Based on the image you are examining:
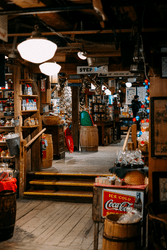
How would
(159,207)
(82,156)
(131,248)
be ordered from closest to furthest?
(131,248)
(159,207)
(82,156)

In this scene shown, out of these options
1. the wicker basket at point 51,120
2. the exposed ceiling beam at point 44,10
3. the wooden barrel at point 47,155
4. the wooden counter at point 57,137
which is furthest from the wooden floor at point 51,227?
the exposed ceiling beam at point 44,10

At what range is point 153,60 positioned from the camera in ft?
13.8

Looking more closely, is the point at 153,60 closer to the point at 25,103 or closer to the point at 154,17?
the point at 154,17

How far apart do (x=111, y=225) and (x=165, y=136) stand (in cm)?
160

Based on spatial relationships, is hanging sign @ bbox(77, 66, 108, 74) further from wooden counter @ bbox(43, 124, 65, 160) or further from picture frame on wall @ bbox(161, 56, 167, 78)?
picture frame on wall @ bbox(161, 56, 167, 78)

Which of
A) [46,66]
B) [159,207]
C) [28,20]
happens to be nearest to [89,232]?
[159,207]

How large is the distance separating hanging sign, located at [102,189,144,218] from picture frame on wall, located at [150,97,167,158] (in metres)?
0.65

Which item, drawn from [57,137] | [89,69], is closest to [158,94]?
[89,69]

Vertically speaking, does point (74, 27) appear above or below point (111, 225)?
above

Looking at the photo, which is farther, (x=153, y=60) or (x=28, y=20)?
(x=28, y=20)

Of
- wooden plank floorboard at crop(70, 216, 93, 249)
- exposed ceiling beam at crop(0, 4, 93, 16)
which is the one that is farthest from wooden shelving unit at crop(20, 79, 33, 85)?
wooden plank floorboard at crop(70, 216, 93, 249)

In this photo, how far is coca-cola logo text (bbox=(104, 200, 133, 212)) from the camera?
393cm

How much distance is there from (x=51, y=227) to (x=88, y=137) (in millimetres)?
5963

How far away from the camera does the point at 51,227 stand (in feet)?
16.2
